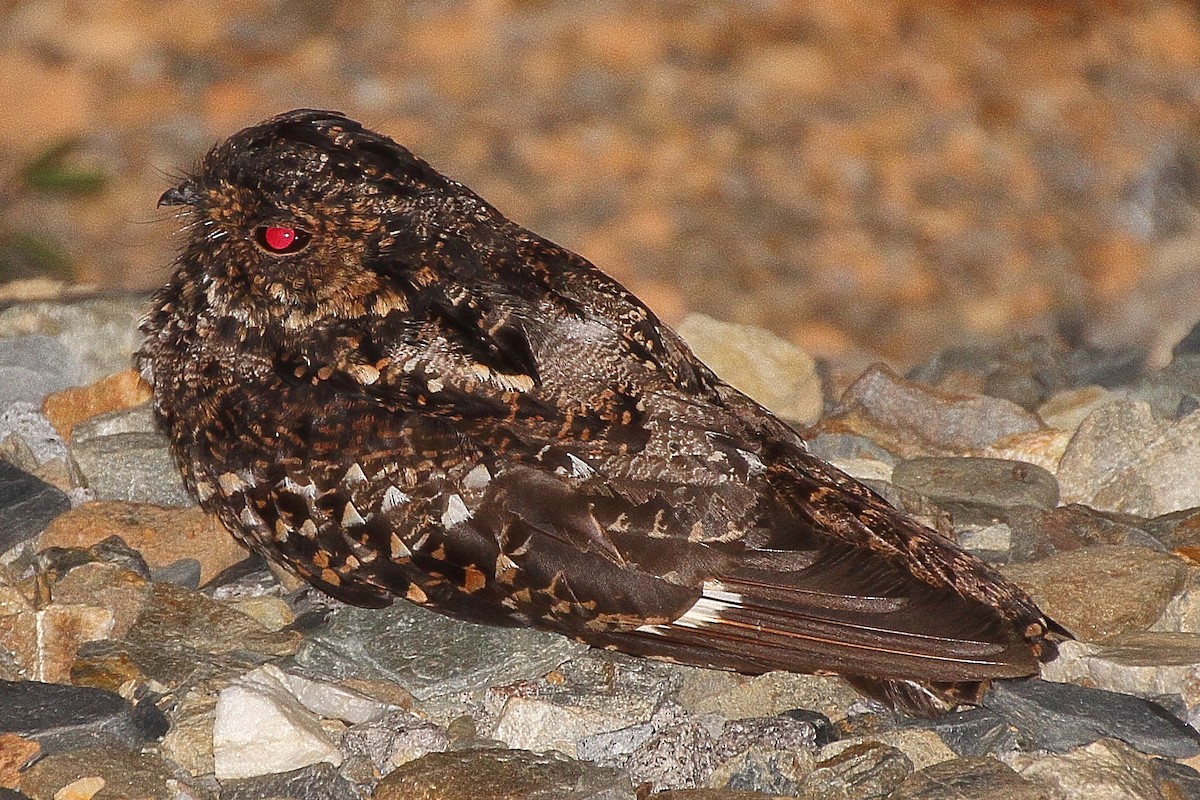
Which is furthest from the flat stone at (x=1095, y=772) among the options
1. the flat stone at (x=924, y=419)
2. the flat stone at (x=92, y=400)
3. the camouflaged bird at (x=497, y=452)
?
the flat stone at (x=92, y=400)

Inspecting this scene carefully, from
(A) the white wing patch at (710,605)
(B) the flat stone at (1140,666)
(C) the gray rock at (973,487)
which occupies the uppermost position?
(C) the gray rock at (973,487)

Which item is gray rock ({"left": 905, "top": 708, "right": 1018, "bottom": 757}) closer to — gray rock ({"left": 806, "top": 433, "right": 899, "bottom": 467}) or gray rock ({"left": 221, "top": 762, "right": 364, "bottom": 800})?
gray rock ({"left": 221, "top": 762, "right": 364, "bottom": 800})

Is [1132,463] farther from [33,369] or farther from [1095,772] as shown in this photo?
[33,369]

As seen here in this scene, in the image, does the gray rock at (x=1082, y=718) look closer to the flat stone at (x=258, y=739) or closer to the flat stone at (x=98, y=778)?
the flat stone at (x=258, y=739)

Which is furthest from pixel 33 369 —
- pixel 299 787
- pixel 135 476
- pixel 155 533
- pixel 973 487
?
pixel 973 487

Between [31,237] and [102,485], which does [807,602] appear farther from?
[31,237]

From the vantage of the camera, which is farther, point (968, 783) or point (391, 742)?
point (391, 742)

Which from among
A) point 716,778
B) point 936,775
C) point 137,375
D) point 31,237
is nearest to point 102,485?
point 137,375

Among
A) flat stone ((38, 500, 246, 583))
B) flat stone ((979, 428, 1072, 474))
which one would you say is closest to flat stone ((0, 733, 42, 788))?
flat stone ((38, 500, 246, 583))
